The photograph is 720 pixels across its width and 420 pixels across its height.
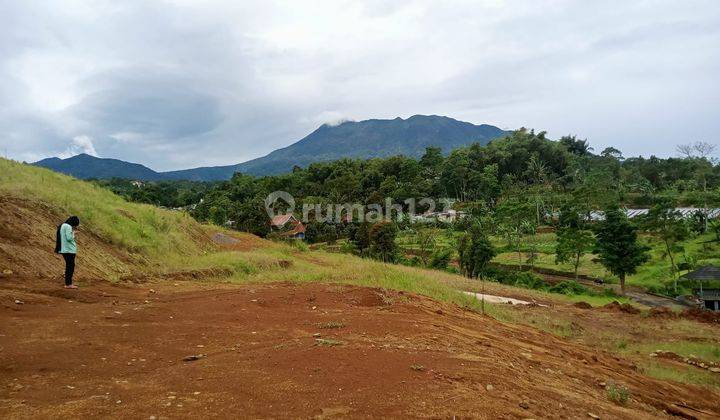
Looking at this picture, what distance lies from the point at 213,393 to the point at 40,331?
2.89 m

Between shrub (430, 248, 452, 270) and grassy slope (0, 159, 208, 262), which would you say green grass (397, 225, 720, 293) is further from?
grassy slope (0, 159, 208, 262)

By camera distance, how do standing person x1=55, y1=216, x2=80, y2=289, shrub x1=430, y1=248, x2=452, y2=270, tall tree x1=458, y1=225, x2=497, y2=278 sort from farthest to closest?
1. shrub x1=430, y1=248, x2=452, y2=270
2. tall tree x1=458, y1=225, x2=497, y2=278
3. standing person x1=55, y1=216, x2=80, y2=289

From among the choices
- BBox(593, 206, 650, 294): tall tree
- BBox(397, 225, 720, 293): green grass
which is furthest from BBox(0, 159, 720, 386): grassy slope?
BBox(397, 225, 720, 293): green grass

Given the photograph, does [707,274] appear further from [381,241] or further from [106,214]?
[106,214]

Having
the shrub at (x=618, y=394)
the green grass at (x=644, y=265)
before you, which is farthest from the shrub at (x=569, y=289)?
the shrub at (x=618, y=394)

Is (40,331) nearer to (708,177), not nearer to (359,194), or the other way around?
(359,194)

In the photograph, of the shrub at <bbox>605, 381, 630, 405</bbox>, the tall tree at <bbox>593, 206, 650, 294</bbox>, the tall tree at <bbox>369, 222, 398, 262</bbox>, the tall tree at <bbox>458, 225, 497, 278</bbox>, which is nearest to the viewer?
the shrub at <bbox>605, 381, 630, 405</bbox>

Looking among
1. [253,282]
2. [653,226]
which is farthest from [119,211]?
[653,226]

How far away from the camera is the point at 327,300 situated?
30.1 feet

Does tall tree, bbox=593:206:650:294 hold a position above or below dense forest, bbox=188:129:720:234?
below

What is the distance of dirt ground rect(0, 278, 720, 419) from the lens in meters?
3.85

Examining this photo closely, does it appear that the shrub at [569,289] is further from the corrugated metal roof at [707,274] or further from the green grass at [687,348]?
the green grass at [687,348]

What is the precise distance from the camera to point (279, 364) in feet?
16.1

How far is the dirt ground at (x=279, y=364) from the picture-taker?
151 inches
